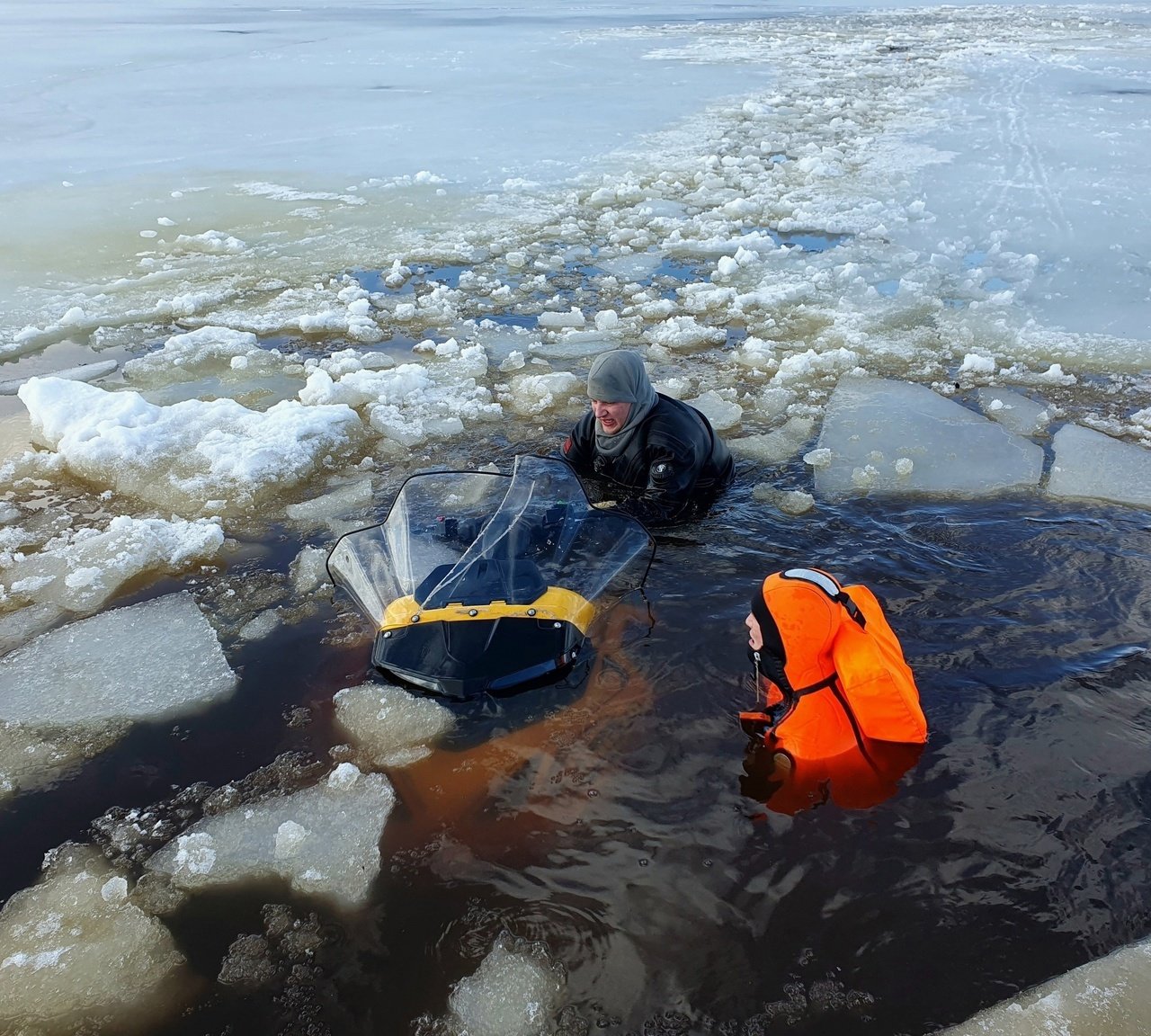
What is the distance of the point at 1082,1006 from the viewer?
7.64 ft

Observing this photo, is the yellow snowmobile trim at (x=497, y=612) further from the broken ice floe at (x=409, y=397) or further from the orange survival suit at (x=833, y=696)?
the broken ice floe at (x=409, y=397)

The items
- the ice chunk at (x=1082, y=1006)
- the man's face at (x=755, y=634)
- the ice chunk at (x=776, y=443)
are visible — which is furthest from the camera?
the ice chunk at (x=776, y=443)

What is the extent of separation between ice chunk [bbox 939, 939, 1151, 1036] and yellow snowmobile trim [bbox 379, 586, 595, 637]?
1.81 m

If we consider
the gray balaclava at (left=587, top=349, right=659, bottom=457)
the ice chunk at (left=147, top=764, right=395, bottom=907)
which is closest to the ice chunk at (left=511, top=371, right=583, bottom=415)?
the gray balaclava at (left=587, top=349, right=659, bottom=457)

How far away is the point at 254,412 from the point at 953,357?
5.04m

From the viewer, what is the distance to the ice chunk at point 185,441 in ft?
16.3

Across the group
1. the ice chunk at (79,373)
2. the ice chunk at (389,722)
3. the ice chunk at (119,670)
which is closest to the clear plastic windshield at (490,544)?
the ice chunk at (389,722)

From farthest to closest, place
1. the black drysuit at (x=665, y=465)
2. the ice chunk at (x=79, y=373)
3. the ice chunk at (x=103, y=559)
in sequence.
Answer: the ice chunk at (x=79, y=373) → the black drysuit at (x=665, y=465) → the ice chunk at (x=103, y=559)

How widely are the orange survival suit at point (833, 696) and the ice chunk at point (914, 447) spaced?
1962 millimetres

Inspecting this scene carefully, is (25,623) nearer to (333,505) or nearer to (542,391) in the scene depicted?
(333,505)

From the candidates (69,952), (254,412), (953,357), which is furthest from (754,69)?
(69,952)

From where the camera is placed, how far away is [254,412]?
556 centimetres

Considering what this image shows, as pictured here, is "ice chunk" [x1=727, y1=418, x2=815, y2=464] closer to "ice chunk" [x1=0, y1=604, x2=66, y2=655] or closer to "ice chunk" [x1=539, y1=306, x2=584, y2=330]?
"ice chunk" [x1=539, y1=306, x2=584, y2=330]

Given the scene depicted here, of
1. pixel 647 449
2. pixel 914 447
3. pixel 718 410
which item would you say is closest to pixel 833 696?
pixel 647 449
